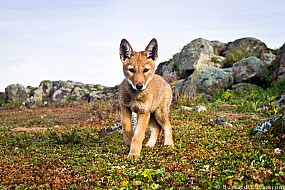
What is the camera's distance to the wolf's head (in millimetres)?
8539

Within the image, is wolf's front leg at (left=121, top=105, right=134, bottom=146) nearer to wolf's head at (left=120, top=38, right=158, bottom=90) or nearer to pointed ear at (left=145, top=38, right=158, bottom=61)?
wolf's head at (left=120, top=38, right=158, bottom=90)

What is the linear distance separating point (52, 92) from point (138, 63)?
38201 mm

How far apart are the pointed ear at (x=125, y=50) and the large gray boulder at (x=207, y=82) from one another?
16729 mm

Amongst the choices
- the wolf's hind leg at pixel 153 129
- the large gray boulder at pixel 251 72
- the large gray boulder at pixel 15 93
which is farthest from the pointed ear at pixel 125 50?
the large gray boulder at pixel 15 93

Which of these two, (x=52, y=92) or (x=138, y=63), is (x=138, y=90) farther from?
(x=52, y=92)

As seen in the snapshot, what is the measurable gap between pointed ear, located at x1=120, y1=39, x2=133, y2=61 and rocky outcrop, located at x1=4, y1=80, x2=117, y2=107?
31309 mm

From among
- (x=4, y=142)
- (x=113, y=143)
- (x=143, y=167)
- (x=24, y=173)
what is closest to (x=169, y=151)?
(x=143, y=167)

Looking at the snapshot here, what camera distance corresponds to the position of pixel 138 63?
28.5ft

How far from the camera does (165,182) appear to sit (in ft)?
19.9

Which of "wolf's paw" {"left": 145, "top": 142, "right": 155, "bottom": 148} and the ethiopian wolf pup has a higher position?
the ethiopian wolf pup

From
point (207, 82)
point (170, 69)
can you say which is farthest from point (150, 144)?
point (170, 69)

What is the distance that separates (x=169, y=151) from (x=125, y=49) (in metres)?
2.72

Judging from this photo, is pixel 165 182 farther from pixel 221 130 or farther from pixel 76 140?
pixel 221 130

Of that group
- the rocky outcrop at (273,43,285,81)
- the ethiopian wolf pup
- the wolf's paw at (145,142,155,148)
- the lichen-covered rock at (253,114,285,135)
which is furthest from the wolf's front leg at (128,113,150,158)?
the rocky outcrop at (273,43,285,81)
